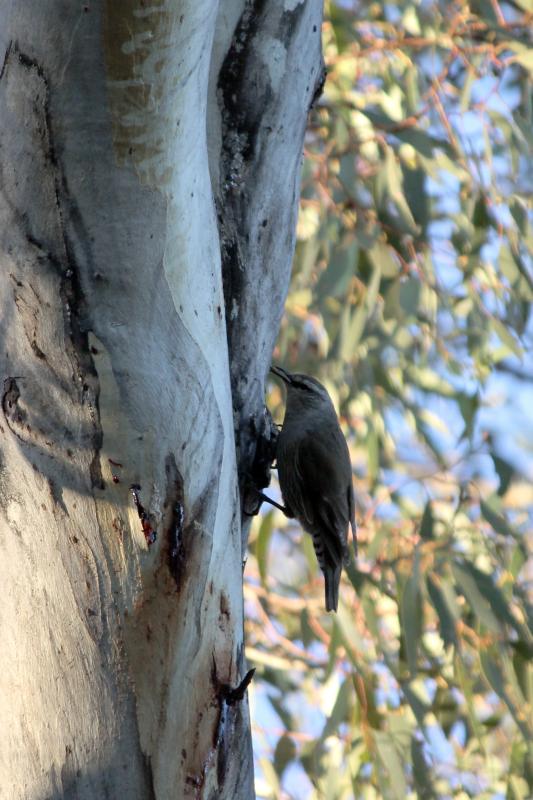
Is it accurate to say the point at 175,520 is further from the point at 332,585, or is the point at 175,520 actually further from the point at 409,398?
the point at 409,398

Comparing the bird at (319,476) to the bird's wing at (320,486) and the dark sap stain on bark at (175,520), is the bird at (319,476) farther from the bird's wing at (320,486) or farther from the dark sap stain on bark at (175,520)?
the dark sap stain on bark at (175,520)

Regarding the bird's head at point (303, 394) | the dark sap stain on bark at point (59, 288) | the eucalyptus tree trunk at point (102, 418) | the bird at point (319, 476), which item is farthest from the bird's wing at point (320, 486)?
the dark sap stain on bark at point (59, 288)

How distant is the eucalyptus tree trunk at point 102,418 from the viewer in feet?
4.02

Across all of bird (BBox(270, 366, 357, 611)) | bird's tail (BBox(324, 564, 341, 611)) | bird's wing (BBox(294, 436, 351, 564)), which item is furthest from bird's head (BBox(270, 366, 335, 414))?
bird's tail (BBox(324, 564, 341, 611))

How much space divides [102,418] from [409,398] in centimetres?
286

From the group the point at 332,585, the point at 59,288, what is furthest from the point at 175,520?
the point at 332,585

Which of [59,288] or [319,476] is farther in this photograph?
[319,476]

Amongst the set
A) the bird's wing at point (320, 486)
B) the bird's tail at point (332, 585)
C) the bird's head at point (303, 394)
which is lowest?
the bird's tail at point (332, 585)

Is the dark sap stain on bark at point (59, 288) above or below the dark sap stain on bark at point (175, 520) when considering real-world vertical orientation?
above

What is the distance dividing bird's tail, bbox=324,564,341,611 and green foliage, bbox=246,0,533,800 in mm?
275

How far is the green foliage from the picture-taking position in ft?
10.1

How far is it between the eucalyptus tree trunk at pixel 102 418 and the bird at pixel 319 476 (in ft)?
4.83

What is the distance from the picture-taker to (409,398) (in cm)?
402

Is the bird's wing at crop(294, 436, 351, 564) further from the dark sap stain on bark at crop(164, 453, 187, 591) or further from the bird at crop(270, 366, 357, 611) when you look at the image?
the dark sap stain on bark at crop(164, 453, 187, 591)
